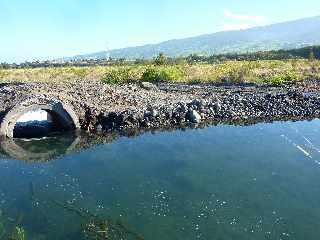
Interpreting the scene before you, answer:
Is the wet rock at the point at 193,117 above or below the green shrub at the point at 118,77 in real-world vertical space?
below

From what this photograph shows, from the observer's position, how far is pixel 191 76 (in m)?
77.5

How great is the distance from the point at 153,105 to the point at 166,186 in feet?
58.2

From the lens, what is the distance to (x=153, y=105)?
1740 inches

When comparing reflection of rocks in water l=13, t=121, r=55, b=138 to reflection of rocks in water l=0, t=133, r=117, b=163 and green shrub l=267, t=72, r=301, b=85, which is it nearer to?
reflection of rocks in water l=0, t=133, r=117, b=163

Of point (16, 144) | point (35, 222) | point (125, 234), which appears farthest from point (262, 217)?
point (16, 144)

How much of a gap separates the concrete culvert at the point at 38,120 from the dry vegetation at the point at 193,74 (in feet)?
86.1

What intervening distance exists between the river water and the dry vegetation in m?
31.4

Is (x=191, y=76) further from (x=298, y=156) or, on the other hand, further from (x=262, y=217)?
(x=262, y=217)

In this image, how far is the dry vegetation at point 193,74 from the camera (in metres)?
71.1

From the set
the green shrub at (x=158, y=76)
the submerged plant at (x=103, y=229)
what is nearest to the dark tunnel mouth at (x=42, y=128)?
the submerged plant at (x=103, y=229)

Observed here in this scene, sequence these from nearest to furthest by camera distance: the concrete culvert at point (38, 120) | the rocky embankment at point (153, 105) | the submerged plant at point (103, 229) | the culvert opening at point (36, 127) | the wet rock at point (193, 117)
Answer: the submerged plant at point (103, 229) < the concrete culvert at point (38, 120) < the culvert opening at point (36, 127) < the rocky embankment at point (153, 105) < the wet rock at point (193, 117)

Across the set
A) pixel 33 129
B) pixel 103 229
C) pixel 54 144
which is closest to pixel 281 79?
pixel 33 129

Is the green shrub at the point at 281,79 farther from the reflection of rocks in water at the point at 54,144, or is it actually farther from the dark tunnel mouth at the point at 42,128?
the dark tunnel mouth at the point at 42,128

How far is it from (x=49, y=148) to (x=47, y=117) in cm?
796
